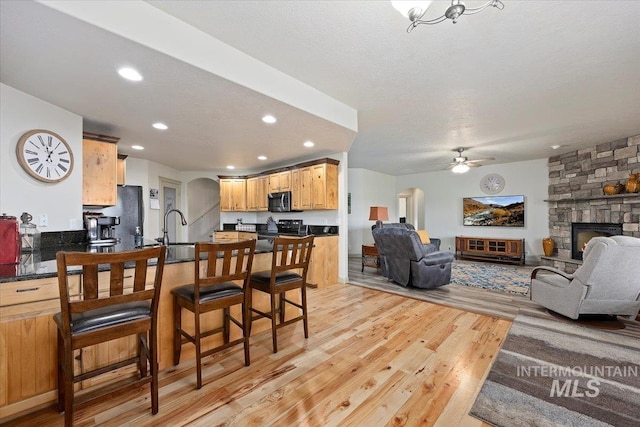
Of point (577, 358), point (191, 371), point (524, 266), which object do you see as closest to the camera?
point (191, 371)

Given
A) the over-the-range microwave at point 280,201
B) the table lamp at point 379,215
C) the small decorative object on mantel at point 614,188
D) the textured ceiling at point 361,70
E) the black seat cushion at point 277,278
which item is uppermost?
the textured ceiling at point 361,70

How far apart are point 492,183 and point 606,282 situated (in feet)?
17.0

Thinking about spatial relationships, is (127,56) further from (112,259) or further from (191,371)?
(191,371)

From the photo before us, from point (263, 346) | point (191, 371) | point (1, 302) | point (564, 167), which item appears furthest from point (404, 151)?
point (1, 302)

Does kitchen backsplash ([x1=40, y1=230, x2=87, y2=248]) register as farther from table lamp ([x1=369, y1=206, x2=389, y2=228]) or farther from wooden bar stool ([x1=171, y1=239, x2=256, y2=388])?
table lamp ([x1=369, y1=206, x2=389, y2=228])

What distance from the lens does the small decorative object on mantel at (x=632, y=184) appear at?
15.7 feet

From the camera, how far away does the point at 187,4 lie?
1.81 m

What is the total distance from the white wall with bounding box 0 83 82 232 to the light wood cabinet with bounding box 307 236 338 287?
309cm

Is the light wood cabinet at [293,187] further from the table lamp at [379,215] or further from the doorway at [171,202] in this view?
the table lamp at [379,215]

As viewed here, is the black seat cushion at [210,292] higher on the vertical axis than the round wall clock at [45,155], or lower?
lower

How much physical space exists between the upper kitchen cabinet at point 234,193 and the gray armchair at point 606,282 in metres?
6.05

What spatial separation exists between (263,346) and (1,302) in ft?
5.71

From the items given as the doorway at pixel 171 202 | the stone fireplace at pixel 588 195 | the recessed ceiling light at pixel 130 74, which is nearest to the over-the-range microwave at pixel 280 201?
the doorway at pixel 171 202
